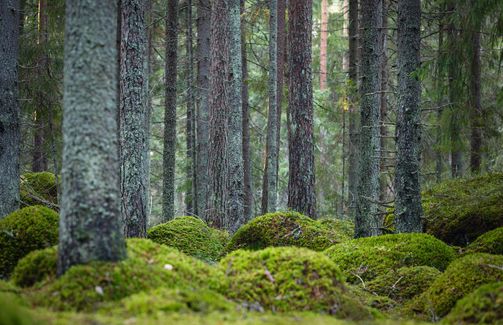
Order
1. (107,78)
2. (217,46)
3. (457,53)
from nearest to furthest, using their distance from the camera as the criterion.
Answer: (107,78) < (457,53) < (217,46)

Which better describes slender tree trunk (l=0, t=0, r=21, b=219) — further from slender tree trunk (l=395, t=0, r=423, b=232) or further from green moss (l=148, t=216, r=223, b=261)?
slender tree trunk (l=395, t=0, r=423, b=232)

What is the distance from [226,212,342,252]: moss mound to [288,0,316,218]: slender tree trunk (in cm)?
207

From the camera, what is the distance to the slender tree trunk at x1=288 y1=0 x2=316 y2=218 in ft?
38.0

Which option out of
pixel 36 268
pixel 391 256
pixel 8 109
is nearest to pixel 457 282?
pixel 391 256

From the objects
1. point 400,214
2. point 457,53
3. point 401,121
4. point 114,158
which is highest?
point 457,53

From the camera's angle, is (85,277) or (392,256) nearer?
(85,277)

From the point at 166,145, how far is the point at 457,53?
29.8 feet

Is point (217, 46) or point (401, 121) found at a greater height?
point (217, 46)

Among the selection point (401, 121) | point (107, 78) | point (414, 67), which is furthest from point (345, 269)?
point (107, 78)

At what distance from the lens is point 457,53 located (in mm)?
10250

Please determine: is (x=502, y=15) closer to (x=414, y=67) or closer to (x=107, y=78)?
(x=414, y=67)

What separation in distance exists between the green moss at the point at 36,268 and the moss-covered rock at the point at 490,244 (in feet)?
20.6

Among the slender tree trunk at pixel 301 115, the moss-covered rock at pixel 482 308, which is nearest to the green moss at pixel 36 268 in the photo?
the moss-covered rock at pixel 482 308

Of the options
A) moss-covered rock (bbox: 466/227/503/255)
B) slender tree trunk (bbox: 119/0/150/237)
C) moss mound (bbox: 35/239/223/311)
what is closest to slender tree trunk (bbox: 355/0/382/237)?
moss-covered rock (bbox: 466/227/503/255)
